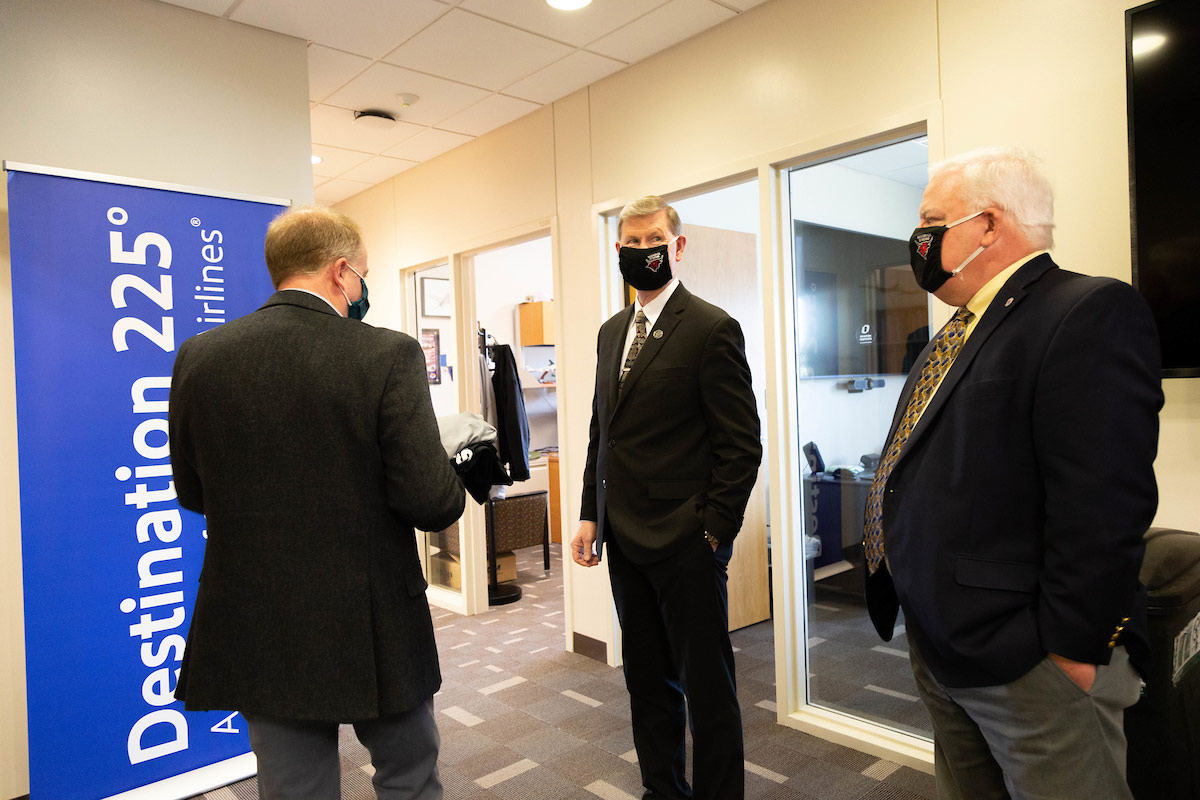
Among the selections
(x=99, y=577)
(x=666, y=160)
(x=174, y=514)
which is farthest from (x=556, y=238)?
(x=99, y=577)

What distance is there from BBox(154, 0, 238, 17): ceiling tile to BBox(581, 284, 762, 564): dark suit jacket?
2108mm

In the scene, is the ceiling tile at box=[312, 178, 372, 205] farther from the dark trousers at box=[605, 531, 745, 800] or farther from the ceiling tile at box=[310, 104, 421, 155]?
the dark trousers at box=[605, 531, 745, 800]

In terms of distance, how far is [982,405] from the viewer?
1260 mm

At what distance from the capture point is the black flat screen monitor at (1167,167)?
6.14 ft

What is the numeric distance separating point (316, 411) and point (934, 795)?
2.21 metres

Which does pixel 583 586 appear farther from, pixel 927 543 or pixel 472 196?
pixel 927 543

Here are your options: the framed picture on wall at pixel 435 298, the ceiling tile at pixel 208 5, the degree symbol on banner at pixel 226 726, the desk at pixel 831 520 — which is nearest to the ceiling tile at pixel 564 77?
the ceiling tile at pixel 208 5

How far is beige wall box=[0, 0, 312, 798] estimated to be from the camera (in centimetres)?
250

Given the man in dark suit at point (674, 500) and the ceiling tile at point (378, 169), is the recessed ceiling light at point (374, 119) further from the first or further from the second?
the man in dark suit at point (674, 500)

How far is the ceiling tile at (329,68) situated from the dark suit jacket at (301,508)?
2.38 metres

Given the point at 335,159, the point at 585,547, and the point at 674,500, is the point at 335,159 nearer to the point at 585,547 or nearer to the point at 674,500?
the point at 585,547

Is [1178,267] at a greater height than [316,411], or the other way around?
[1178,267]

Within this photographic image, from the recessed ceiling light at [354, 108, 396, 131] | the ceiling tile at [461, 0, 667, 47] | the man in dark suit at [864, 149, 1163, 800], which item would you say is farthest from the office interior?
the man in dark suit at [864, 149, 1163, 800]

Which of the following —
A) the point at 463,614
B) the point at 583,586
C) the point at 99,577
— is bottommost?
the point at 463,614
